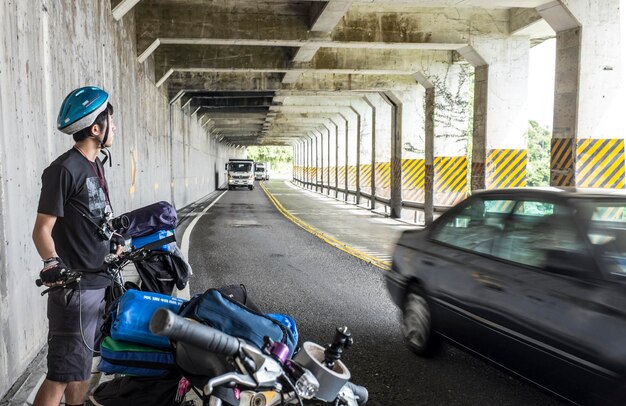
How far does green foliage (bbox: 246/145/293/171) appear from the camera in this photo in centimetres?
10644

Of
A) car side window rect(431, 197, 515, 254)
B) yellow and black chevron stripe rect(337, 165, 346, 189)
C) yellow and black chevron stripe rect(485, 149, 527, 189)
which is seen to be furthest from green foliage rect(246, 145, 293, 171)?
car side window rect(431, 197, 515, 254)

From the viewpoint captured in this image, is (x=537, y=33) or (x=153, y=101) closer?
(x=537, y=33)

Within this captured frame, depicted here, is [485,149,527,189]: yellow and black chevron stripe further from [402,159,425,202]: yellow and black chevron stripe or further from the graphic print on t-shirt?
the graphic print on t-shirt

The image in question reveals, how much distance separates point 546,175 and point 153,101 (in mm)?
64854

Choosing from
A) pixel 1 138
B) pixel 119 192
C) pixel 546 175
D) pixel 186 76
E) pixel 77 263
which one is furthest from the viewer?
pixel 546 175

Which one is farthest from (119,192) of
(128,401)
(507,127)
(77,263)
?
(507,127)

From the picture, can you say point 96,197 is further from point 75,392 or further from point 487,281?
point 487,281

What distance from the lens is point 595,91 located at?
9.96 metres

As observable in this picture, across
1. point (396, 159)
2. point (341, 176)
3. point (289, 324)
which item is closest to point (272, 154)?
point (341, 176)

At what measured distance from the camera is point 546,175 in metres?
68.5

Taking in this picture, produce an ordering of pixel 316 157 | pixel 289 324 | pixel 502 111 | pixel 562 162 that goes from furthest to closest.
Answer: pixel 316 157 < pixel 502 111 < pixel 562 162 < pixel 289 324

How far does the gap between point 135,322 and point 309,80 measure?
61.5 ft

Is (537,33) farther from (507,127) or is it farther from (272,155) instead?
(272,155)

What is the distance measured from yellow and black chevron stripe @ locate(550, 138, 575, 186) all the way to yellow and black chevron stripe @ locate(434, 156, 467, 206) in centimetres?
561
